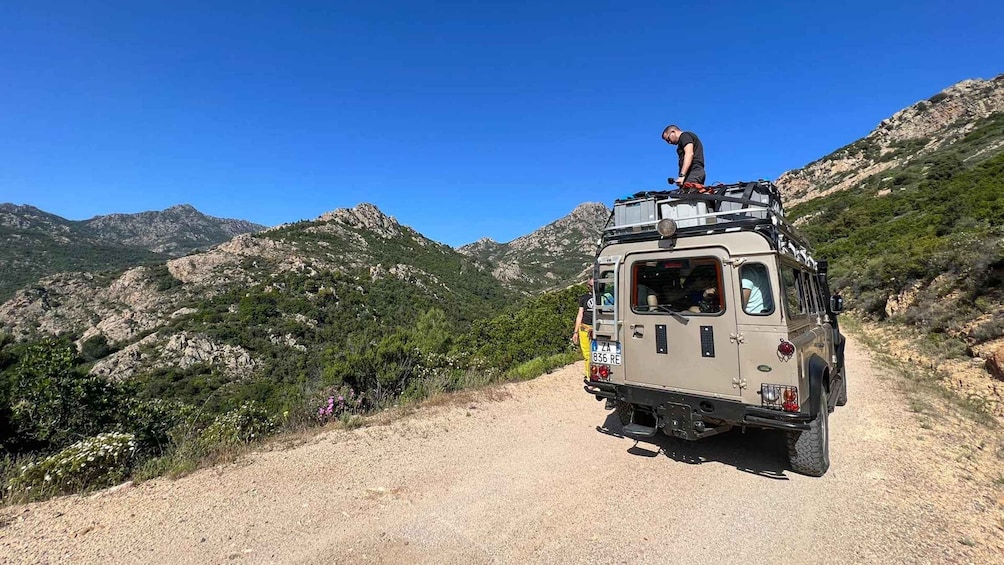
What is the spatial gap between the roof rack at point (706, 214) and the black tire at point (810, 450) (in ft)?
6.47

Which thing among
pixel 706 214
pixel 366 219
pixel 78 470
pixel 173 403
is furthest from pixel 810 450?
pixel 366 219

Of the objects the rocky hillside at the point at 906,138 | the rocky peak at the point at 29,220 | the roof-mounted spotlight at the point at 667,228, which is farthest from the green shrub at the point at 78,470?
the rocky peak at the point at 29,220

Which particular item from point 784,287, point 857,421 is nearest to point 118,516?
point 784,287

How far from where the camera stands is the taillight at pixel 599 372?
17.5ft

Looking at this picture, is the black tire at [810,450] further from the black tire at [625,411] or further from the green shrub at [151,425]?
the green shrub at [151,425]

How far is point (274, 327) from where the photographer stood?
53.8 meters

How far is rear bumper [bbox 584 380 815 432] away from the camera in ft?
13.7

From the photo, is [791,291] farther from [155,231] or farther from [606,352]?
[155,231]

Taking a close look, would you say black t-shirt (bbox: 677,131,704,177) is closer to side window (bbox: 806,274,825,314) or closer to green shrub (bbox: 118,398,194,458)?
side window (bbox: 806,274,825,314)

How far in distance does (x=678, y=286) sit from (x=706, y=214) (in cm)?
90

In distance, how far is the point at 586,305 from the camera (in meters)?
5.88

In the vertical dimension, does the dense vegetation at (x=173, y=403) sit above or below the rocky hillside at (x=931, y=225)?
below

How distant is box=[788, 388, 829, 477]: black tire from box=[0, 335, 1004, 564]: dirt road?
138 millimetres

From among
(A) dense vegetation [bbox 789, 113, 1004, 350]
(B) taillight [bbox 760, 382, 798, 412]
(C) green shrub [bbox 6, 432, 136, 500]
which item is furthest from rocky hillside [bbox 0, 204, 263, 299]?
(A) dense vegetation [bbox 789, 113, 1004, 350]
